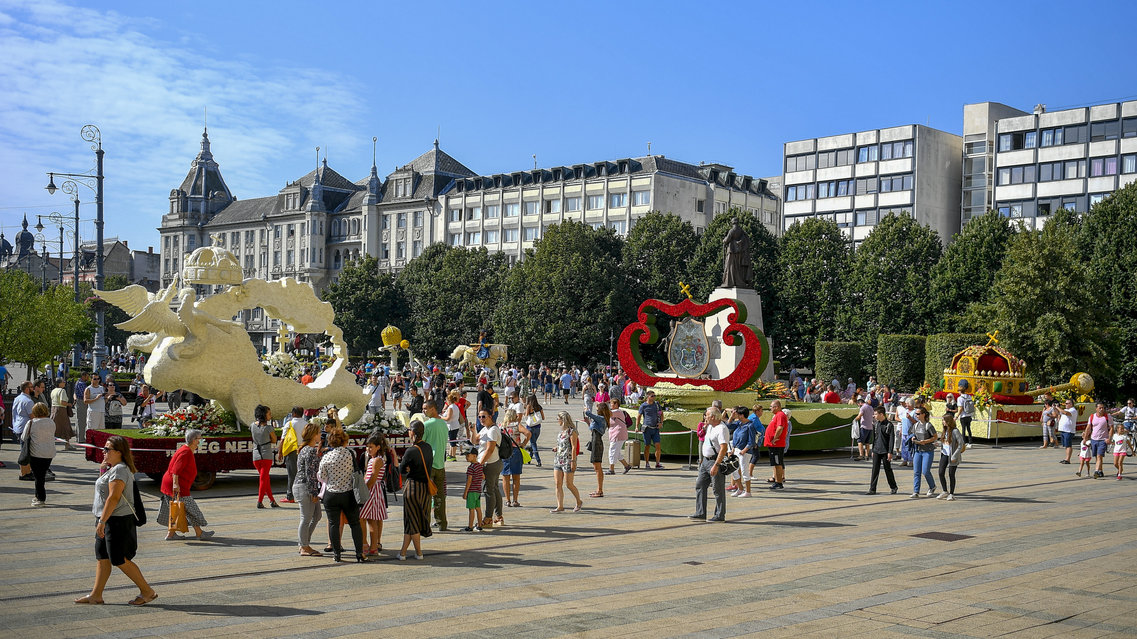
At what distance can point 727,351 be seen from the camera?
30.9 meters

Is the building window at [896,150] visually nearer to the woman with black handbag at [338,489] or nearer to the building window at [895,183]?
the building window at [895,183]

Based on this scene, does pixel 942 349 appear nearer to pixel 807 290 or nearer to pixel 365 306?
pixel 807 290

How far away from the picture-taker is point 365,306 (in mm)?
77812

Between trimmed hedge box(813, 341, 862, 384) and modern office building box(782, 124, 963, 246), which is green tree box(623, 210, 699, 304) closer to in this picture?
trimmed hedge box(813, 341, 862, 384)

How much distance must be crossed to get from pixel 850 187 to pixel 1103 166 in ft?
60.8

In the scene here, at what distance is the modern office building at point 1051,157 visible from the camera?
68688mm

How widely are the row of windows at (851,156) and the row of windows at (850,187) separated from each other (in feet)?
4.78

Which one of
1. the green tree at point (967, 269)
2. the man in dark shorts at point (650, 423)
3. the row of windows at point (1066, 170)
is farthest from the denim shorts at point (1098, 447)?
the row of windows at point (1066, 170)

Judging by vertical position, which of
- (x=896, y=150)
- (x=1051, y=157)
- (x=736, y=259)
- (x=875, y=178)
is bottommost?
(x=736, y=259)

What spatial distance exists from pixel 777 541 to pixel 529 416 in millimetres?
7011

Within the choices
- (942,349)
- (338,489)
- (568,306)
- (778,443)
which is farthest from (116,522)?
(568,306)

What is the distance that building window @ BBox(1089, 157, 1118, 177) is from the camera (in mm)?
68750

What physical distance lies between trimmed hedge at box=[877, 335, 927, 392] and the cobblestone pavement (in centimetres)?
3534

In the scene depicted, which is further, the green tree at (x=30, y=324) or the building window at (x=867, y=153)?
the building window at (x=867, y=153)
